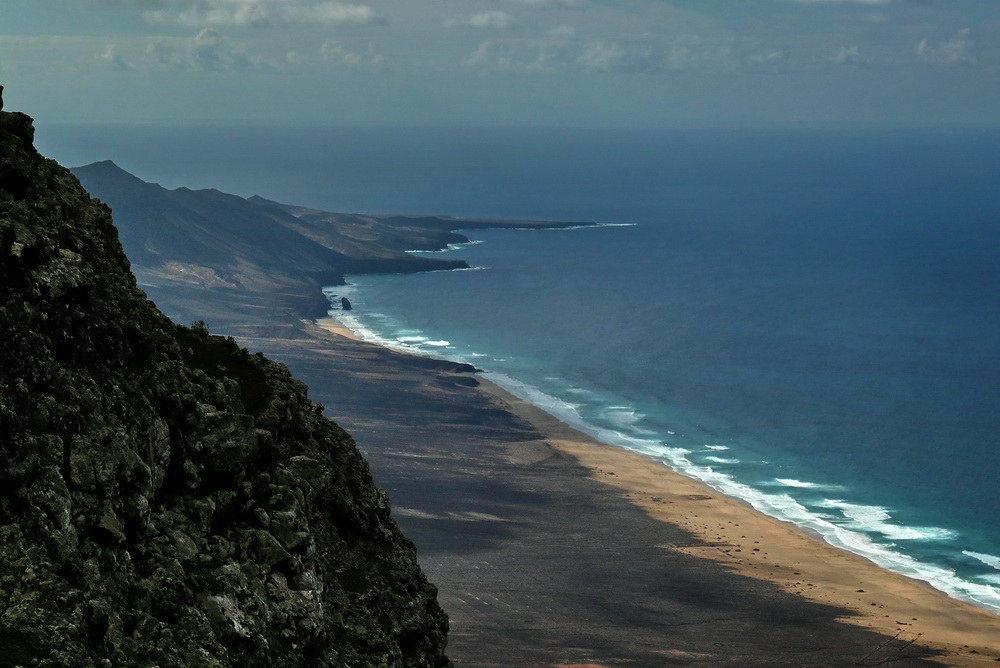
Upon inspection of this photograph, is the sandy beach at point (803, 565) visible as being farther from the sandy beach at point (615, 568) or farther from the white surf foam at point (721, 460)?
the white surf foam at point (721, 460)

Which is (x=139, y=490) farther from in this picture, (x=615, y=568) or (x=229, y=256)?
(x=229, y=256)

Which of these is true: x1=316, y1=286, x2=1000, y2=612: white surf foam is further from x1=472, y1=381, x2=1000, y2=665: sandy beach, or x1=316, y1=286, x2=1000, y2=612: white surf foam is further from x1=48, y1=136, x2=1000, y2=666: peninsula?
x1=48, y1=136, x2=1000, y2=666: peninsula

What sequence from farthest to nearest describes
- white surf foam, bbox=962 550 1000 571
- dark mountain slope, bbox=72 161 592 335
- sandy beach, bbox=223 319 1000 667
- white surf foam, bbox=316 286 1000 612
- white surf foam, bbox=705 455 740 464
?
dark mountain slope, bbox=72 161 592 335 → white surf foam, bbox=705 455 740 464 → white surf foam, bbox=962 550 1000 571 → white surf foam, bbox=316 286 1000 612 → sandy beach, bbox=223 319 1000 667

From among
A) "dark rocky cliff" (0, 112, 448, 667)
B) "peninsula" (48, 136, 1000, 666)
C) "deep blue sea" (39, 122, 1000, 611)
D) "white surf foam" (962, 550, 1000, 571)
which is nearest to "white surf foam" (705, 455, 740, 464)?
"deep blue sea" (39, 122, 1000, 611)

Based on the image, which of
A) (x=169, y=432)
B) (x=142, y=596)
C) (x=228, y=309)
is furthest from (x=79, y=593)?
(x=228, y=309)

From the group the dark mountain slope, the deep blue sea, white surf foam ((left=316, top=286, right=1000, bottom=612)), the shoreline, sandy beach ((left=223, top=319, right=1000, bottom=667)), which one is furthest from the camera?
the dark mountain slope

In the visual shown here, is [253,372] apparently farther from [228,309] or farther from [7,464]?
[228,309]

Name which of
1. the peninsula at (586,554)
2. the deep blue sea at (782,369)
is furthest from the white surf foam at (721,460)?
the peninsula at (586,554)
